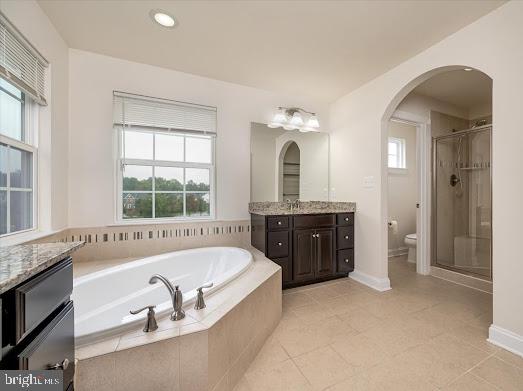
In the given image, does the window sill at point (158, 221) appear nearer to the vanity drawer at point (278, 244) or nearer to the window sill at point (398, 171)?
the vanity drawer at point (278, 244)

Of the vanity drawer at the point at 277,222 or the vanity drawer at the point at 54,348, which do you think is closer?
the vanity drawer at the point at 54,348

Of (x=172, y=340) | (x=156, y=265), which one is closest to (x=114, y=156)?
(x=156, y=265)

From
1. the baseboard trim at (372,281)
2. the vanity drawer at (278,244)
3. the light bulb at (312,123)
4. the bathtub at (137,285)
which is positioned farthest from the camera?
the light bulb at (312,123)

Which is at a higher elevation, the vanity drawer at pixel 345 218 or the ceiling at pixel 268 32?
the ceiling at pixel 268 32

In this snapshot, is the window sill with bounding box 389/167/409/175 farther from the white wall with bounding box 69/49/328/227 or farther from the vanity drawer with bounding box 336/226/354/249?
the white wall with bounding box 69/49/328/227

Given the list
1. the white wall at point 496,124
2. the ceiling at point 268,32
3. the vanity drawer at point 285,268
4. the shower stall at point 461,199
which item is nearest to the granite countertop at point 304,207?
the white wall at point 496,124

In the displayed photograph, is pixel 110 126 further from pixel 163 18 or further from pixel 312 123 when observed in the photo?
pixel 312 123

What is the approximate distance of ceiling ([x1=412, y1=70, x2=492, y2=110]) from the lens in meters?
2.54

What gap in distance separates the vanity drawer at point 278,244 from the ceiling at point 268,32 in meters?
1.78

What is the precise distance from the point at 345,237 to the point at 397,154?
212cm

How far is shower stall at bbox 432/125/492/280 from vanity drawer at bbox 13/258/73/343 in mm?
3720

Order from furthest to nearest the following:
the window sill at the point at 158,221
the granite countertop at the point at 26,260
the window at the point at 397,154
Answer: the window at the point at 397,154
the window sill at the point at 158,221
the granite countertop at the point at 26,260

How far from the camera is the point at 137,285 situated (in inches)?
75.3

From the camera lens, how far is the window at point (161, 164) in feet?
7.59
